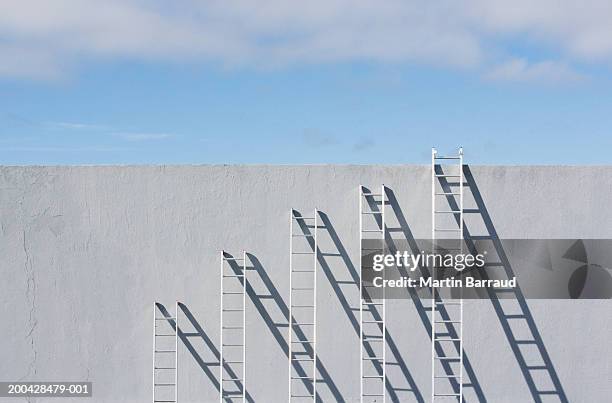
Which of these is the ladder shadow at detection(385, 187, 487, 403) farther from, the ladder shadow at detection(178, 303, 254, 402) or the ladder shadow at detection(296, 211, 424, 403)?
the ladder shadow at detection(178, 303, 254, 402)

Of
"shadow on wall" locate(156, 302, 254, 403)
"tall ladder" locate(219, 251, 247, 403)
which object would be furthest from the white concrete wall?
"tall ladder" locate(219, 251, 247, 403)

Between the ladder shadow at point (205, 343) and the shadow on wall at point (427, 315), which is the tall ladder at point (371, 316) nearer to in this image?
the shadow on wall at point (427, 315)

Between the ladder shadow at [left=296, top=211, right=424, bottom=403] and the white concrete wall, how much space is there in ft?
0.13

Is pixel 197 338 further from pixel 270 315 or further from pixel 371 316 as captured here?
pixel 371 316

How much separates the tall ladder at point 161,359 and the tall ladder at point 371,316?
260 cm

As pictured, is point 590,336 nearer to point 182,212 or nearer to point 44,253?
point 182,212

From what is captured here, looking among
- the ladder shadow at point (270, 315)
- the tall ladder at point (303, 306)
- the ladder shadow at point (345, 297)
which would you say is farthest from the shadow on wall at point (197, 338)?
the ladder shadow at point (345, 297)

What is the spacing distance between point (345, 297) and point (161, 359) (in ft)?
8.84

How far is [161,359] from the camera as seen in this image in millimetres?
9094

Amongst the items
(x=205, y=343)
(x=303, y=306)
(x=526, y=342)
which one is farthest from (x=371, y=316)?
(x=205, y=343)

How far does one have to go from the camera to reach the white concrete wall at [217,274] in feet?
29.6

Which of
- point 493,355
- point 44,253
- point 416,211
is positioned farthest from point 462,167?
point 44,253

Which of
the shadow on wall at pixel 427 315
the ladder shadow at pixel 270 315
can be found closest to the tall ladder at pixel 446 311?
the shadow on wall at pixel 427 315

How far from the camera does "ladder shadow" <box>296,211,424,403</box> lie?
29.6 ft
